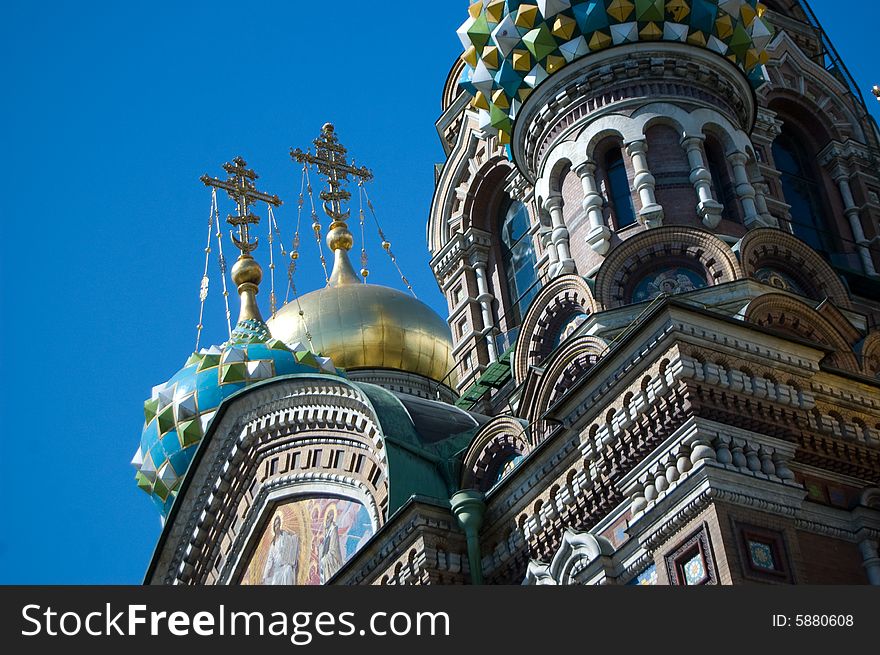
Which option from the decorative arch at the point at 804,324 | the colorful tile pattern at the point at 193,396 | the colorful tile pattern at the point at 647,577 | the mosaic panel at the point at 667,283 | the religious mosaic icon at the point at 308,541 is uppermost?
the colorful tile pattern at the point at 193,396

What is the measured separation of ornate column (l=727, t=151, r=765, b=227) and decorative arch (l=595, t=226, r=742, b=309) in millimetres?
859

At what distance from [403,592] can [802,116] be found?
10.7m

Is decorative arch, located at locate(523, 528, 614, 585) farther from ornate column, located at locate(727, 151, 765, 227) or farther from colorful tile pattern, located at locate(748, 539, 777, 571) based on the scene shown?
ornate column, located at locate(727, 151, 765, 227)

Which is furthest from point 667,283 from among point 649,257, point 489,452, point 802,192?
point 802,192

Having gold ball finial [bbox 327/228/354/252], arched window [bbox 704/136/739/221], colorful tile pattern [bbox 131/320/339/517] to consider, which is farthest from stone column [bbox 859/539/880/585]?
gold ball finial [bbox 327/228/354/252]

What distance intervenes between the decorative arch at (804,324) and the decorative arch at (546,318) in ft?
5.64

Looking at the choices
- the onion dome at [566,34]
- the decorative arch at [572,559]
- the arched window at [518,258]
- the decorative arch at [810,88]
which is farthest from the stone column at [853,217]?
the decorative arch at [572,559]

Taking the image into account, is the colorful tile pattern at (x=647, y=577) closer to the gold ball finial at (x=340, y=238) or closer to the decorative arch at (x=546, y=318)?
the decorative arch at (x=546, y=318)

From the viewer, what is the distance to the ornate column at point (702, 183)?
13.2 m

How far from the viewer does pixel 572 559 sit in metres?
10.1

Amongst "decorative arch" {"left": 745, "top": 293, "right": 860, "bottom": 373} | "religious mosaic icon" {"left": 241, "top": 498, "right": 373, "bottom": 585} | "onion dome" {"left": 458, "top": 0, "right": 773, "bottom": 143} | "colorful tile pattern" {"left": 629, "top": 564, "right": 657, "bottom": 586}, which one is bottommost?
"colorful tile pattern" {"left": 629, "top": 564, "right": 657, "bottom": 586}

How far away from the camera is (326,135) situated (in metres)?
19.6

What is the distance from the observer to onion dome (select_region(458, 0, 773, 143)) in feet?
45.8

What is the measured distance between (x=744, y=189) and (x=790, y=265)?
90cm
